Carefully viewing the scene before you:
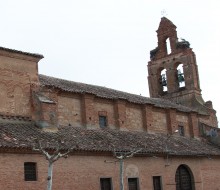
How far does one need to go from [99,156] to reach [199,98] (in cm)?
1684

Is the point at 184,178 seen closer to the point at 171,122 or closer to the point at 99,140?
the point at 171,122

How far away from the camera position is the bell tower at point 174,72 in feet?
113

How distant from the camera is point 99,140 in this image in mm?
20906

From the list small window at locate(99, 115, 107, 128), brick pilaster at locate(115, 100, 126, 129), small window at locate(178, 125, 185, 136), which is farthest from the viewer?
small window at locate(178, 125, 185, 136)

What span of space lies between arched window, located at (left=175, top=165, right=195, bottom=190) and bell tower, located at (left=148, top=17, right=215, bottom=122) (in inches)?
347

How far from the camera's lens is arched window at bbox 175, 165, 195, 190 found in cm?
2453

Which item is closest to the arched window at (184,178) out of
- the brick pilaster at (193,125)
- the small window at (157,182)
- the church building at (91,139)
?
the church building at (91,139)

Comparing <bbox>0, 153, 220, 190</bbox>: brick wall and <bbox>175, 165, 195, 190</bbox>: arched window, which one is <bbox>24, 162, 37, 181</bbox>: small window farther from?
<bbox>175, 165, 195, 190</bbox>: arched window

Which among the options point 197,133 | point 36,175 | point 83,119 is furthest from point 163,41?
point 36,175

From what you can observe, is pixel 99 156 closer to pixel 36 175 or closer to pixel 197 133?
pixel 36 175

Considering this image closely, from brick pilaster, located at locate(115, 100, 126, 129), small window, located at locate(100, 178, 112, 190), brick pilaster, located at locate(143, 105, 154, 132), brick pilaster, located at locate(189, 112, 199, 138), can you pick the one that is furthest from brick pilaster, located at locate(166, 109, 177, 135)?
small window, located at locate(100, 178, 112, 190)

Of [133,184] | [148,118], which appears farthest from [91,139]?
[148,118]

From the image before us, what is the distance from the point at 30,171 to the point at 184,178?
10.7 m

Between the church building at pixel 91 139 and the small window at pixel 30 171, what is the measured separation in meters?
0.04
